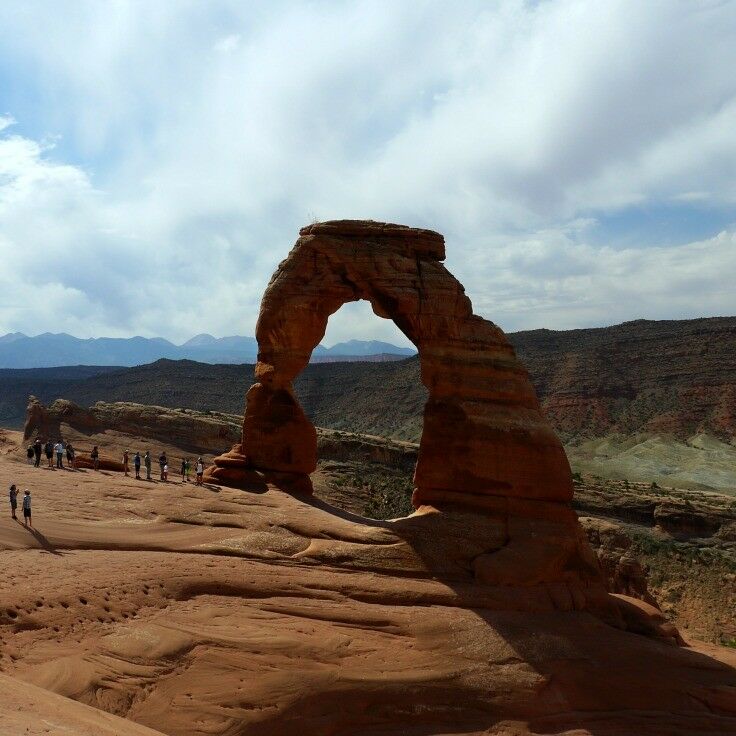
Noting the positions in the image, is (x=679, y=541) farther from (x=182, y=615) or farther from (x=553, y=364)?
(x=553, y=364)

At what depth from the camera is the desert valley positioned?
13297mm

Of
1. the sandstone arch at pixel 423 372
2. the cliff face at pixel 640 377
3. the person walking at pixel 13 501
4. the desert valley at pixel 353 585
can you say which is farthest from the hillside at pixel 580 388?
the person walking at pixel 13 501

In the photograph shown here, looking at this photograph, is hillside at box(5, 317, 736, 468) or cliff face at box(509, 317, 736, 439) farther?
cliff face at box(509, 317, 736, 439)

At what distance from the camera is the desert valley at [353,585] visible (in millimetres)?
13297

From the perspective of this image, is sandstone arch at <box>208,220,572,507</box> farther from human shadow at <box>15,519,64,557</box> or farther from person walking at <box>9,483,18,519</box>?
human shadow at <box>15,519,64,557</box>

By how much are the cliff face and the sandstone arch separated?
220 ft

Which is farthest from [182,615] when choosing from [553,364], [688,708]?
[553,364]

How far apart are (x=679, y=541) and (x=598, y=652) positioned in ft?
95.2

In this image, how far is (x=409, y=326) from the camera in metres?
20.2

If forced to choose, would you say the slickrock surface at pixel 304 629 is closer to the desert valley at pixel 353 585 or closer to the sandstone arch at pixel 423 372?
the desert valley at pixel 353 585

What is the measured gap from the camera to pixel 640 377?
9381 cm

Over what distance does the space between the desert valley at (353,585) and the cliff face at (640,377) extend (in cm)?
5784

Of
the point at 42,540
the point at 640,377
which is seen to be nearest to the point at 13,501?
the point at 42,540

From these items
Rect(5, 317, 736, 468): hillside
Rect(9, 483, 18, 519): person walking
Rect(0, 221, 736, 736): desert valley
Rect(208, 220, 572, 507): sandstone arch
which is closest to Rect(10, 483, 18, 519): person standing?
Rect(9, 483, 18, 519): person walking
